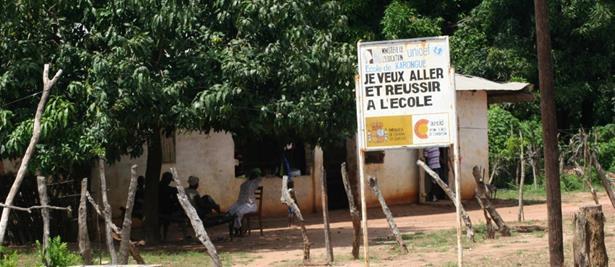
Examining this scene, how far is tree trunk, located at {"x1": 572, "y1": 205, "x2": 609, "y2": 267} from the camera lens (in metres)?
9.77

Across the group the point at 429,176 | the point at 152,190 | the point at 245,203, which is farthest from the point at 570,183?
the point at 152,190

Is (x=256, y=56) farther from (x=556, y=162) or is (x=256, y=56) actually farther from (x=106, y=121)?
(x=556, y=162)

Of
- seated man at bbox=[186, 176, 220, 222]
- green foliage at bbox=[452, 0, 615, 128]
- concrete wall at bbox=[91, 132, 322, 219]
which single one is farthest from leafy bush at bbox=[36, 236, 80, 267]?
green foliage at bbox=[452, 0, 615, 128]

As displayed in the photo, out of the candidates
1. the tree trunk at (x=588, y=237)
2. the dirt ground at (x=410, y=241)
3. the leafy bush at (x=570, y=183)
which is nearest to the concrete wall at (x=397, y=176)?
the dirt ground at (x=410, y=241)

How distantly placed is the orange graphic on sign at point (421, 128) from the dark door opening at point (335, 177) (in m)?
12.2

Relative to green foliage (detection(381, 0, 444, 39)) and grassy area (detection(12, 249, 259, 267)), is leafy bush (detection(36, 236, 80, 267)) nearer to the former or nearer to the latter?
grassy area (detection(12, 249, 259, 267))

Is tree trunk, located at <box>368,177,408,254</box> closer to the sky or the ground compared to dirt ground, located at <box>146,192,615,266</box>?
closer to the sky

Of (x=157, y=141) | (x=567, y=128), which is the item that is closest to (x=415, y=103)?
(x=157, y=141)

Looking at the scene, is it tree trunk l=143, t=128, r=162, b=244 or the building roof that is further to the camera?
the building roof

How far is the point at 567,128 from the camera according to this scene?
93.1 ft

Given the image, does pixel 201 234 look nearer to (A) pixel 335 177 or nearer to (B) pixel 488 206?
(B) pixel 488 206

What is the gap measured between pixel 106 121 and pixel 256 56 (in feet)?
7.28

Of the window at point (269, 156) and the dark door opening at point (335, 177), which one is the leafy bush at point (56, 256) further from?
the dark door opening at point (335, 177)

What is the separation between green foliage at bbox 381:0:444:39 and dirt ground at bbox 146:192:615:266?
571 cm
